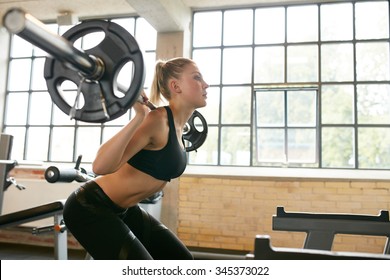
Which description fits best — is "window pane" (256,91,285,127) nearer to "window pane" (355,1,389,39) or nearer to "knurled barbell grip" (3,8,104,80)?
"window pane" (355,1,389,39)

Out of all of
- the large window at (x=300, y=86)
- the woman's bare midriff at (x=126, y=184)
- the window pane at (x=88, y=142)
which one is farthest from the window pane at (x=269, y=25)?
the woman's bare midriff at (x=126, y=184)

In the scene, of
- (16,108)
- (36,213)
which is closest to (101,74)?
(36,213)

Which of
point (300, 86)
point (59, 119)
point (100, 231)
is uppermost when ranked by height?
point (300, 86)

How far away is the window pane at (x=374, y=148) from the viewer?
3.85 m

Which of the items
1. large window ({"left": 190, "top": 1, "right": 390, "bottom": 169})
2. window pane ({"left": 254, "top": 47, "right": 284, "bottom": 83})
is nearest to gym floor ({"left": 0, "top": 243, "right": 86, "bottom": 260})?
large window ({"left": 190, "top": 1, "right": 390, "bottom": 169})

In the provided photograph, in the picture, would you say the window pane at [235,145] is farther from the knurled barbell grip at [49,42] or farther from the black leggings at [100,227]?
the knurled barbell grip at [49,42]

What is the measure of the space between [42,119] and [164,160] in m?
4.16

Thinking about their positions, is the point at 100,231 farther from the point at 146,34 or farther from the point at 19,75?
the point at 19,75

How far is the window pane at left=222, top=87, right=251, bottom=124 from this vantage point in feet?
13.9

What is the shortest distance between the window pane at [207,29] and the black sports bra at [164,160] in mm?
3350

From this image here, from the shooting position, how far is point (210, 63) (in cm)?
447

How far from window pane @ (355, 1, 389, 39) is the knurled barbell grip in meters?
3.97

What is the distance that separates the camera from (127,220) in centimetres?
148
